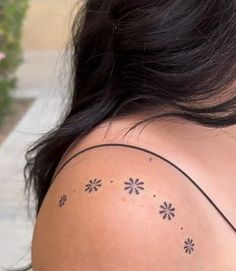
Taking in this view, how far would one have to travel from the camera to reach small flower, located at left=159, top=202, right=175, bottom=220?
36.2 inches

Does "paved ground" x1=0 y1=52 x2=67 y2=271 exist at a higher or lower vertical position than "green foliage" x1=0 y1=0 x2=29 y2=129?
lower

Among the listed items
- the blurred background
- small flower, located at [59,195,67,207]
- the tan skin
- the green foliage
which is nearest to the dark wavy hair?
the tan skin

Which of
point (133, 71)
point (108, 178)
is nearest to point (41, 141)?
point (133, 71)

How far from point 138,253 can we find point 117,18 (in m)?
0.48

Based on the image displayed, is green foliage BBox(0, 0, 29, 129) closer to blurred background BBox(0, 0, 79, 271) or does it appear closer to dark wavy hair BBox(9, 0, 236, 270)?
blurred background BBox(0, 0, 79, 271)

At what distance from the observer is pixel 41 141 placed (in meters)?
1.35

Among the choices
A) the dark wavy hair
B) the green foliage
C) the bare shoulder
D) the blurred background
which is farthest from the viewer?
the green foliage

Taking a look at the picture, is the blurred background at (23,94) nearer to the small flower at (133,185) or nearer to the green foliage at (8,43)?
the green foliage at (8,43)

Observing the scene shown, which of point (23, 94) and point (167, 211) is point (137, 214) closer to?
point (167, 211)

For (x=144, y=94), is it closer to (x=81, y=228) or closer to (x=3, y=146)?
(x=81, y=228)

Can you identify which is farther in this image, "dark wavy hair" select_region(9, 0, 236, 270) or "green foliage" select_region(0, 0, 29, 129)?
"green foliage" select_region(0, 0, 29, 129)

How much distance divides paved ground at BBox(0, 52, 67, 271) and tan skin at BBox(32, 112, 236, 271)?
0.65 metres

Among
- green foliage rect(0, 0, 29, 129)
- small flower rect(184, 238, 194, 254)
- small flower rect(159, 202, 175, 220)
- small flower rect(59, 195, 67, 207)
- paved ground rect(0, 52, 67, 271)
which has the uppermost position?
small flower rect(159, 202, 175, 220)

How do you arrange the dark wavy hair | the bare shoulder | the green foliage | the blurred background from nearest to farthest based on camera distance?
the bare shoulder < the dark wavy hair < the blurred background < the green foliage
